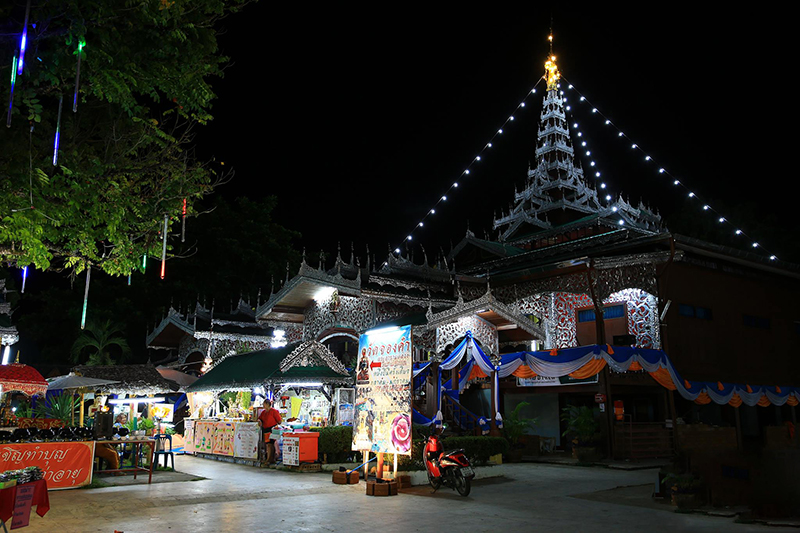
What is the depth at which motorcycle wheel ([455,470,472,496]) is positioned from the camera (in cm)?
1104

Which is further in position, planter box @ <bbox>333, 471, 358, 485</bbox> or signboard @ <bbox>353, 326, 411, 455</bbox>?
planter box @ <bbox>333, 471, 358, 485</bbox>

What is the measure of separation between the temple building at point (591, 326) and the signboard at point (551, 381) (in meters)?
0.04

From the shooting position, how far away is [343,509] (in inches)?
374

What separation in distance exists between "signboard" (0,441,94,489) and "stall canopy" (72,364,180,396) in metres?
6.69

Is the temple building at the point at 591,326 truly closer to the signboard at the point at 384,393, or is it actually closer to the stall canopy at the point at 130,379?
the signboard at the point at 384,393

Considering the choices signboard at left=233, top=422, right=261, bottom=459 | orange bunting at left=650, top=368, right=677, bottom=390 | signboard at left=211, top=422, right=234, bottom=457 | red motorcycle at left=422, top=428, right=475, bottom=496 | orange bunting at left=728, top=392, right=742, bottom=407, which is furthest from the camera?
orange bunting at left=728, top=392, right=742, bottom=407

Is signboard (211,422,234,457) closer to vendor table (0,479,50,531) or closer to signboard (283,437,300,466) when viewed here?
signboard (283,437,300,466)

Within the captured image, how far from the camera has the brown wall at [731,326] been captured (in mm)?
20000

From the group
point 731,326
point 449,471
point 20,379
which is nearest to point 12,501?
point 449,471

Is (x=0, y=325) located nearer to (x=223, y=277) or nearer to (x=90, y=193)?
(x=90, y=193)

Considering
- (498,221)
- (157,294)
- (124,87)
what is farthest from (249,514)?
(498,221)

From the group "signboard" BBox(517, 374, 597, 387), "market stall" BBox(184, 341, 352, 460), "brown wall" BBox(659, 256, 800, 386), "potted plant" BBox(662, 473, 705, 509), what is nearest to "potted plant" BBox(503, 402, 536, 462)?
"signboard" BBox(517, 374, 597, 387)

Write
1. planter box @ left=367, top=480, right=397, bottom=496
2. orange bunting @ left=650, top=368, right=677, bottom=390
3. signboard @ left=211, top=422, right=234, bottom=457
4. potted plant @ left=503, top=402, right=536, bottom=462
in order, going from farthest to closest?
potted plant @ left=503, top=402, right=536, bottom=462
orange bunting @ left=650, top=368, right=677, bottom=390
signboard @ left=211, top=422, right=234, bottom=457
planter box @ left=367, top=480, right=397, bottom=496

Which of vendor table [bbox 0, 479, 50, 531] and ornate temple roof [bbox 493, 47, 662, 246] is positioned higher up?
ornate temple roof [bbox 493, 47, 662, 246]
